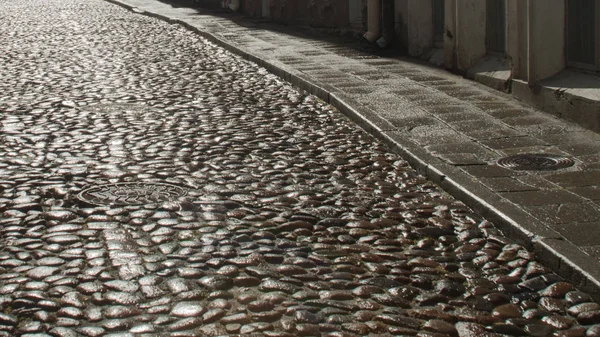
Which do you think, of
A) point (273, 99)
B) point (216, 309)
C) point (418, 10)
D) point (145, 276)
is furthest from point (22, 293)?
point (418, 10)

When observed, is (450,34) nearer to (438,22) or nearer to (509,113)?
(438,22)

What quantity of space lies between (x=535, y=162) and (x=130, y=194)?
2.98 metres

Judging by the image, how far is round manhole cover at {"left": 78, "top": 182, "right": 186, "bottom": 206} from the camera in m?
6.67

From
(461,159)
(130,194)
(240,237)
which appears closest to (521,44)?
(461,159)

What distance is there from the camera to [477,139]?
328 inches

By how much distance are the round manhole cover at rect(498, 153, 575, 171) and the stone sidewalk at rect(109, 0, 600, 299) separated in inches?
3.7

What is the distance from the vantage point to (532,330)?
4453 millimetres

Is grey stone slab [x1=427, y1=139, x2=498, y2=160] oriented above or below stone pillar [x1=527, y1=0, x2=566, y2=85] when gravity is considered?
below

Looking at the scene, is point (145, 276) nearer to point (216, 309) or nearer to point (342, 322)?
point (216, 309)

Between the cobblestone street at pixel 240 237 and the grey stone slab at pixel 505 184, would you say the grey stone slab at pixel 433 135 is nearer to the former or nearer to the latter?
the cobblestone street at pixel 240 237

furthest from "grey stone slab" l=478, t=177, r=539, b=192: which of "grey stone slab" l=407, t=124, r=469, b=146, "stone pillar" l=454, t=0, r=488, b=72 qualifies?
"stone pillar" l=454, t=0, r=488, b=72

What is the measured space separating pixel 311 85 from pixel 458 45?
2026 mm

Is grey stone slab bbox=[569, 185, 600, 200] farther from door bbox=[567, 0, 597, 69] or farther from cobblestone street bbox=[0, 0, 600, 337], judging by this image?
door bbox=[567, 0, 597, 69]

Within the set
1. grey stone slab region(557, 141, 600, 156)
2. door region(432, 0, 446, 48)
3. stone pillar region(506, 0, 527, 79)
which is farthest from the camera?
door region(432, 0, 446, 48)
